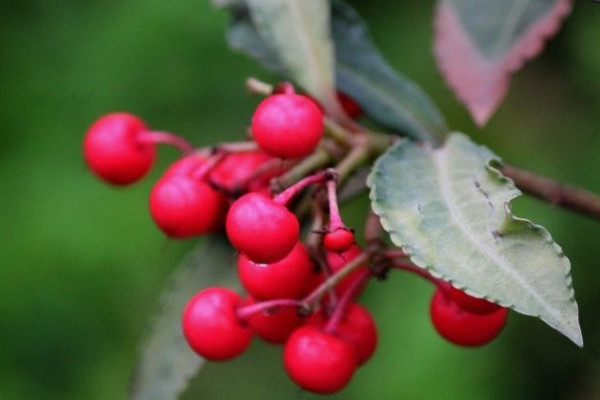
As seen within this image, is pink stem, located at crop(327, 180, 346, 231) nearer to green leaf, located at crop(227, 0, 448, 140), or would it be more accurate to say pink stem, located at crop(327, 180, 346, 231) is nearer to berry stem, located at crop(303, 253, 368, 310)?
berry stem, located at crop(303, 253, 368, 310)

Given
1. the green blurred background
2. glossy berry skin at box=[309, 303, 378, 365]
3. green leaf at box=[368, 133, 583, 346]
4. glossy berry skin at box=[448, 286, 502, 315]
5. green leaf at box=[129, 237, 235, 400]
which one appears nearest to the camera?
green leaf at box=[368, 133, 583, 346]

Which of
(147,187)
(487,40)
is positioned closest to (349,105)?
(487,40)

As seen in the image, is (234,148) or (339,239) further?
(234,148)

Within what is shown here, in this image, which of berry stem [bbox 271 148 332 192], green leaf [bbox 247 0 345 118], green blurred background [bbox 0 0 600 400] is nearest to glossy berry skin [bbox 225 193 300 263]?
berry stem [bbox 271 148 332 192]

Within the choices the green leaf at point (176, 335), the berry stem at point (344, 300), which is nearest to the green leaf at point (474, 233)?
the berry stem at point (344, 300)

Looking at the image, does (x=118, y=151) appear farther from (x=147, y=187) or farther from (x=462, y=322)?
(x=147, y=187)

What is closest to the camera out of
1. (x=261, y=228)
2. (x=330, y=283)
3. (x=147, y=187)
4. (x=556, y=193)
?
(x=261, y=228)
